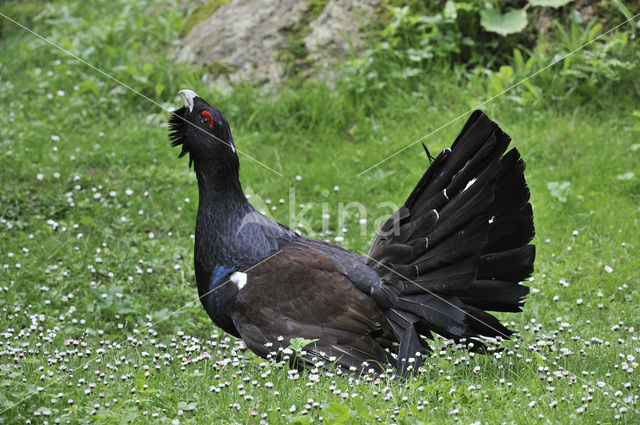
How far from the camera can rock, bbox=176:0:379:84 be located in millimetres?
9555

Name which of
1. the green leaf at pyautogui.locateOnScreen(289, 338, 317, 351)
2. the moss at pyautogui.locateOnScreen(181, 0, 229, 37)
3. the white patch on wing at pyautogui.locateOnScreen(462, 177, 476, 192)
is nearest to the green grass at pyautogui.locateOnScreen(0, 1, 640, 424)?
the moss at pyautogui.locateOnScreen(181, 0, 229, 37)

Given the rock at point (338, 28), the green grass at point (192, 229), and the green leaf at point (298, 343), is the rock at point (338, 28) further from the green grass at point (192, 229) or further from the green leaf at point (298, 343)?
the green leaf at point (298, 343)

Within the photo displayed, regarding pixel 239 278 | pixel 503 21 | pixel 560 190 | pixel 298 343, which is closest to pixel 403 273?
pixel 298 343

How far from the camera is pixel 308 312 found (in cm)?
472

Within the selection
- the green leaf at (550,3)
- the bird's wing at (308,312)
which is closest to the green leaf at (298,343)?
the bird's wing at (308,312)

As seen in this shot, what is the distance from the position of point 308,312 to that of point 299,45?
223 inches

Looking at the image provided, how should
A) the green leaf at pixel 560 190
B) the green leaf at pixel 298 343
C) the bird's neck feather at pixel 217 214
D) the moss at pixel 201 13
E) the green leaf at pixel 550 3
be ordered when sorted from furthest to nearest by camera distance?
the moss at pixel 201 13 < the green leaf at pixel 550 3 < the green leaf at pixel 560 190 < the bird's neck feather at pixel 217 214 < the green leaf at pixel 298 343

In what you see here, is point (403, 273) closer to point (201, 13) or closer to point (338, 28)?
point (338, 28)

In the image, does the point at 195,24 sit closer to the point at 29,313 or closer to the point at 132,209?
the point at 132,209

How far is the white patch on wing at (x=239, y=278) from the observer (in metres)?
4.82

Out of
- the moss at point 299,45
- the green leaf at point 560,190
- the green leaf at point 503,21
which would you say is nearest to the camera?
the green leaf at point 560,190

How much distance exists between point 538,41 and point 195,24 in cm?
459

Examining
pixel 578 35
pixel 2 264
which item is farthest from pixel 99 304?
pixel 578 35

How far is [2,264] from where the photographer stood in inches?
252
